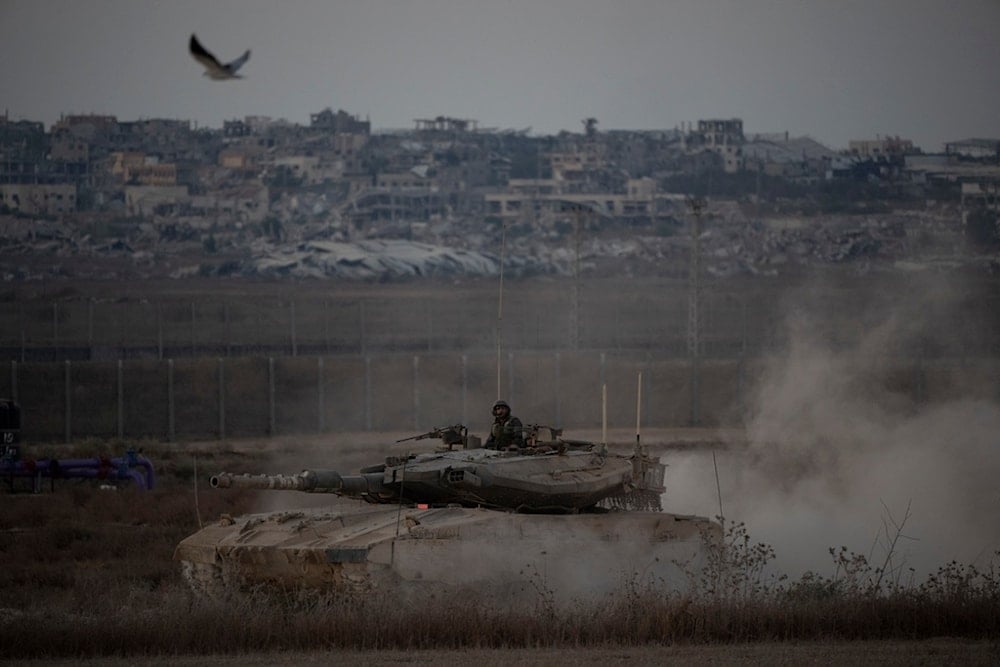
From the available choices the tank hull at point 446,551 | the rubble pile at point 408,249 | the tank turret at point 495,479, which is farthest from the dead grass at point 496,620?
the rubble pile at point 408,249

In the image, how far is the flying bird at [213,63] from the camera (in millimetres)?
13633

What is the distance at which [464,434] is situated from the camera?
2161cm

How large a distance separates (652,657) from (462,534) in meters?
2.86

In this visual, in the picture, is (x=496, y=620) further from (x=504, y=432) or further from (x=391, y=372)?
(x=391, y=372)

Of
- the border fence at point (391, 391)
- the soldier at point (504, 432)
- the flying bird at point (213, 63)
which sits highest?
the flying bird at point (213, 63)

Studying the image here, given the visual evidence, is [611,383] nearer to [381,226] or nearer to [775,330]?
[775,330]

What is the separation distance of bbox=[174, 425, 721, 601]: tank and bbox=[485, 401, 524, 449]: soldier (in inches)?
14.4

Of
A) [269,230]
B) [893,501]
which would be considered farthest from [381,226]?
[893,501]

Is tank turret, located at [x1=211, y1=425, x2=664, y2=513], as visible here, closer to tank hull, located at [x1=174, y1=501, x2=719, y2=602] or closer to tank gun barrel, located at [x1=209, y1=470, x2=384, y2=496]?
tank gun barrel, located at [x1=209, y1=470, x2=384, y2=496]

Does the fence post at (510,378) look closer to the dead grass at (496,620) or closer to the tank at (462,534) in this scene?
Answer: the tank at (462,534)

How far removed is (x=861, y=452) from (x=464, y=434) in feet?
37.1

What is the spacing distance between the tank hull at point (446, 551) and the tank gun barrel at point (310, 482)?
302 millimetres

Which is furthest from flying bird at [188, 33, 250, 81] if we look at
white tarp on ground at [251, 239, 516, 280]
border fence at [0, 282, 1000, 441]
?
white tarp on ground at [251, 239, 516, 280]

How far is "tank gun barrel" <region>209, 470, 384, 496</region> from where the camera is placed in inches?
711
